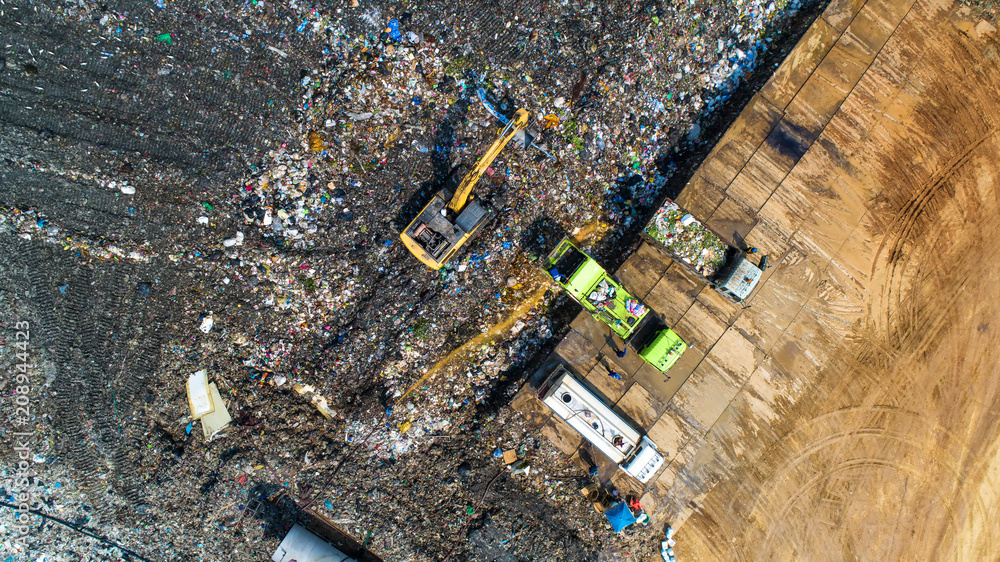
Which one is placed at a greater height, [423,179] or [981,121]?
[981,121]

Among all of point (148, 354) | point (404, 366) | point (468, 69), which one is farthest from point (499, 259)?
point (148, 354)

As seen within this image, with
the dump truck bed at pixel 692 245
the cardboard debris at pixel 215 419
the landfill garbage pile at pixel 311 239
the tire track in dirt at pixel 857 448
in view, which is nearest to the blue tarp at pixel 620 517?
the landfill garbage pile at pixel 311 239

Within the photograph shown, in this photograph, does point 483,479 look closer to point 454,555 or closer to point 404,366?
point 454,555

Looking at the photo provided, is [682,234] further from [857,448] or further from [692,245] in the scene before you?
[857,448]

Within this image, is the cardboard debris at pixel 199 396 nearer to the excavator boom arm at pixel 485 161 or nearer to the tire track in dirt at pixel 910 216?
the excavator boom arm at pixel 485 161

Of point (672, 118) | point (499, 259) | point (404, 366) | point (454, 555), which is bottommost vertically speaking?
point (454, 555)

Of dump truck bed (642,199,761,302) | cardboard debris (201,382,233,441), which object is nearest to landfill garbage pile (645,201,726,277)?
dump truck bed (642,199,761,302)
